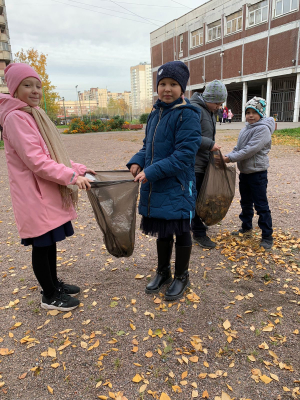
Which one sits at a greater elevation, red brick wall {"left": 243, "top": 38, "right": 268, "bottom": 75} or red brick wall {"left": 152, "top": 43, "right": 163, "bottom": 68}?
red brick wall {"left": 152, "top": 43, "right": 163, "bottom": 68}

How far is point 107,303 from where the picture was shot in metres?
2.67

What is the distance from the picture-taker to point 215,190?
11.3 feet

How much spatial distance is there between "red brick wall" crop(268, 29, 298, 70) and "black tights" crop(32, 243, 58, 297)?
92.7 feet

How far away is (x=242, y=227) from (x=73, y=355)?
111 inches

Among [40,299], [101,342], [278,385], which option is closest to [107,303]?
[101,342]

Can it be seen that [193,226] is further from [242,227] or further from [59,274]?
[59,274]

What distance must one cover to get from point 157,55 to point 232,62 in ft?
48.4

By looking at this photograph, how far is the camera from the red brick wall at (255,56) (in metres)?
26.9

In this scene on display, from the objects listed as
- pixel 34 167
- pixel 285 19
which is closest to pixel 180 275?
pixel 34 167

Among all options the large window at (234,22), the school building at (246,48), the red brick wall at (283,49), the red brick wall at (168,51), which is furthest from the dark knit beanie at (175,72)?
the red brick wall at (168,51)

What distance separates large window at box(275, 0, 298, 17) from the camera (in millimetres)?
23805

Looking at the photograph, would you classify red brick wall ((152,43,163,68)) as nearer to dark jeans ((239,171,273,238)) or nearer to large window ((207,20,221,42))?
large window ((207,20,221,42))

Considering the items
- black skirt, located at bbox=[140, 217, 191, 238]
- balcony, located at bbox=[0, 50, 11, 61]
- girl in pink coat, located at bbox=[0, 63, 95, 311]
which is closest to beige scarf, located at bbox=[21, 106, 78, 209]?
girl in pink coat, located at bbox=[0, 63, 95, 311]

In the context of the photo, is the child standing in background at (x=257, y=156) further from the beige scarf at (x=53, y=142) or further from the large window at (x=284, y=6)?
the large window at (x=284, y=6)
